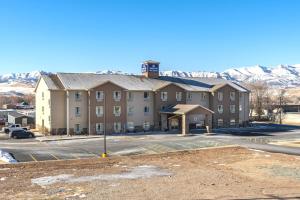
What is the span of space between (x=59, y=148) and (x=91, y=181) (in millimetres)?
18959

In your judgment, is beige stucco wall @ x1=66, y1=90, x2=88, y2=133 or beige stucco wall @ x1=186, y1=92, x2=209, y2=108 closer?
beige stucco wall @ x1=66, y1=90, x2=88, y2=133

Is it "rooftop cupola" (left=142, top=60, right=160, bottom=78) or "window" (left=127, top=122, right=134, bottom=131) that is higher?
"rooftop cupola" (left=142, top=60, right=160, bottom=78)

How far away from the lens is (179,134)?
63688 millimetres

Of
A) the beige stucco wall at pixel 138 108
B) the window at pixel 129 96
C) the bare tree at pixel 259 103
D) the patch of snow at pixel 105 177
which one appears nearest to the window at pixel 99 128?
the beige stucco wall at pixel 138 108

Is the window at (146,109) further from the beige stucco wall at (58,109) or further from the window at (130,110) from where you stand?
the beige stucco wall at (58,109)

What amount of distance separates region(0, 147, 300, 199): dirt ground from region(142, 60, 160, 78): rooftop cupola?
1269 inches

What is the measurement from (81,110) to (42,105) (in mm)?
8558

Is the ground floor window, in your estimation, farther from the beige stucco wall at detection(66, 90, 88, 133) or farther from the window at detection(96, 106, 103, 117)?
the beige stucco wall at detection(66, 90, 88, 133)

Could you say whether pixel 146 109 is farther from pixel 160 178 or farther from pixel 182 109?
pixel 160 178

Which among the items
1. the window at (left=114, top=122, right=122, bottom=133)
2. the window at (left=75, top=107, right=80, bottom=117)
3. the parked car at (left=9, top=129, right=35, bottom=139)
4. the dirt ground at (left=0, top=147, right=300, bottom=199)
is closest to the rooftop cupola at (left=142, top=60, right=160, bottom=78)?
the window at (left=114, top=122, right=122, bottom=133)

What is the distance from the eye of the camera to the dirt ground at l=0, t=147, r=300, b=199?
25.8 meters

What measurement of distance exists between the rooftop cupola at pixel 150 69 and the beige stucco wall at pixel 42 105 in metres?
19.1

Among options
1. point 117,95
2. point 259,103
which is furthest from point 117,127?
point 259,103

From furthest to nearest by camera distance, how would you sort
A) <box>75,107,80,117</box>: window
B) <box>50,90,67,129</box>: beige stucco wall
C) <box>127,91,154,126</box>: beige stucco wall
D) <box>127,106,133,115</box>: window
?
1. <box>127,91,154,126</box>: beige stucco wall
2. <box>127,106,133,115</box>: window
3. <box>75,107,80,117</box>: window
4. <box>50,90,67,129</box>: beige stucco wall
